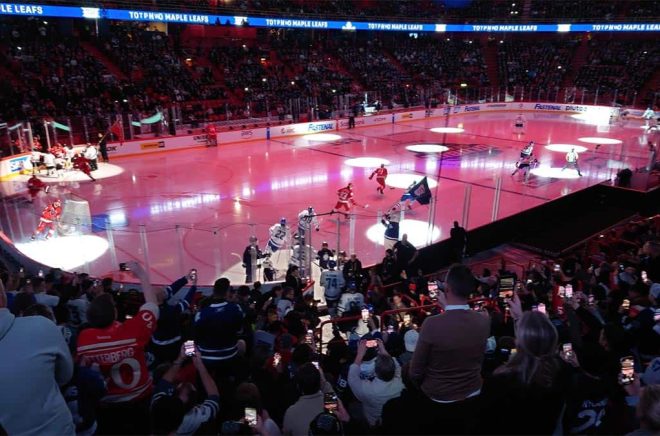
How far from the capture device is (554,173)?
19.1m

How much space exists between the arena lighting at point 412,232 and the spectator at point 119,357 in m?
8.80

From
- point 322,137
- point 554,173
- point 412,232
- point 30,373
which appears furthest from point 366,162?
point 30,373

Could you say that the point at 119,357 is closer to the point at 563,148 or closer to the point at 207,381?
the point at 207,381

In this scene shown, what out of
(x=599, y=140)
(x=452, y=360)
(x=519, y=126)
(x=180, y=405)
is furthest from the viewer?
(x=519, y=126)

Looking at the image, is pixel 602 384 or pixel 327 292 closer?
pixel 602 384

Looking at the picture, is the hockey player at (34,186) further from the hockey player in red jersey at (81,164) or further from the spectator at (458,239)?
the spectator at (458,239)

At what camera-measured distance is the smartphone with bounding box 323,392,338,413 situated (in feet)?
9.85

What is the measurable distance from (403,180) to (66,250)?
1094 cm

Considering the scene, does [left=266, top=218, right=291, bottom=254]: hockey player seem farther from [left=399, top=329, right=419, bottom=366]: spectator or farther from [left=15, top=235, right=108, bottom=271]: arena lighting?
[left=399, top=329, right=419, bottom=366]: spectator

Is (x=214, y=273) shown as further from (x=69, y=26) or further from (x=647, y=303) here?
(x=69, y=26)

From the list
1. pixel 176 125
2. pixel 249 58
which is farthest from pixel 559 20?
pixel 176 125

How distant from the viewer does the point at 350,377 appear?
11.3ft

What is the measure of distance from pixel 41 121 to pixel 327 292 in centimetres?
1636

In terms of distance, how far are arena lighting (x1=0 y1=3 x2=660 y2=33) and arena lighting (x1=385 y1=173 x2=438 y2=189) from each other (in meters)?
16.5
